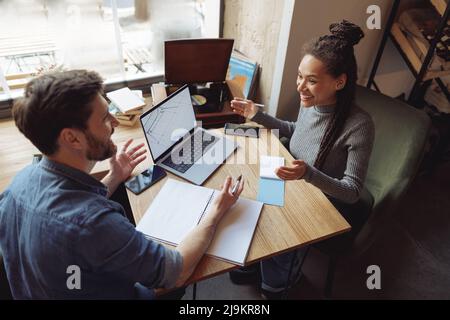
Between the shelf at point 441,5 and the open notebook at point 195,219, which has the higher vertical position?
the shelf at point 441,5

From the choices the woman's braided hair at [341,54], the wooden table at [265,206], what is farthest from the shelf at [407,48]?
the wooden table at [265,206]

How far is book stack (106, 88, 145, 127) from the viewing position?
170cm

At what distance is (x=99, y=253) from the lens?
32.4 inches

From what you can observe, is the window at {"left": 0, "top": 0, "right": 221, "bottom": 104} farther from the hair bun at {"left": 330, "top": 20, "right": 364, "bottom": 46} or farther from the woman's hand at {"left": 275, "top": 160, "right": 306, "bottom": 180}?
the woman's hand at {"left": 275, "top": 160, "right": 306, "bottom": 180}

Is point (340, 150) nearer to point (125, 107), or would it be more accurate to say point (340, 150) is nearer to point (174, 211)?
point (174, 211)

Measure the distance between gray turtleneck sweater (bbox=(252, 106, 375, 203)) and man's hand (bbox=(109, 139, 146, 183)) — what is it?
0.69m

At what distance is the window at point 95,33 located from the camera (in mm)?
1638

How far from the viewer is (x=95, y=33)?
70.4 inches

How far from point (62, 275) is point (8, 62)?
141 centimetres

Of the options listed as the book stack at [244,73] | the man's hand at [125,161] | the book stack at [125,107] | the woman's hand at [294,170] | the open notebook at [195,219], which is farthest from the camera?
the book stack at [244,73]

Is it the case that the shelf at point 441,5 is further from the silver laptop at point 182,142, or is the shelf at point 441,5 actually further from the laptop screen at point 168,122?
the laptop screen at point 168,122

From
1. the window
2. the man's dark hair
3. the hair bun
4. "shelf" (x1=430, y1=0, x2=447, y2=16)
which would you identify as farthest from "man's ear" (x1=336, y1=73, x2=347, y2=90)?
the window

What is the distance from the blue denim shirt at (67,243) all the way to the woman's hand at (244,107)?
852 millimetres

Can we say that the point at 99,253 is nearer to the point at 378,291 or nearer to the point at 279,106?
the point at 279,106
